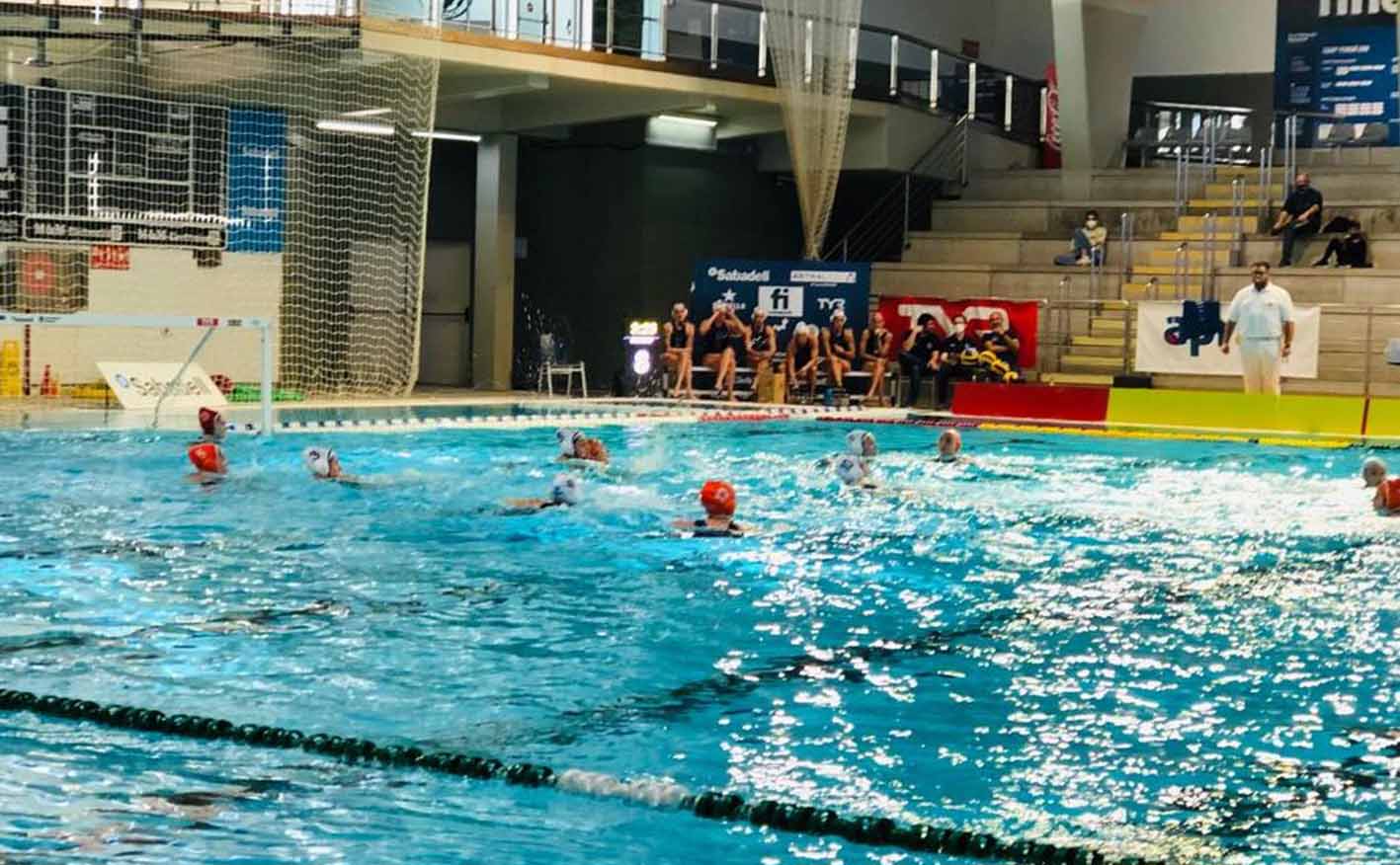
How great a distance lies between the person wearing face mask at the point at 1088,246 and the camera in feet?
75.0

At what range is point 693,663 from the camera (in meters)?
6.79

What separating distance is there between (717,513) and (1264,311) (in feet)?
31.7

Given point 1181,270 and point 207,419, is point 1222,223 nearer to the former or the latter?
point 1181,270

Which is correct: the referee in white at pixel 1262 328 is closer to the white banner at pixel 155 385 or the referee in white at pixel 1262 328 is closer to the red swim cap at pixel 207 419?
the red swim cap at pixel 207 419

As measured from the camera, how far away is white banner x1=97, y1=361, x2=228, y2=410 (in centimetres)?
1778

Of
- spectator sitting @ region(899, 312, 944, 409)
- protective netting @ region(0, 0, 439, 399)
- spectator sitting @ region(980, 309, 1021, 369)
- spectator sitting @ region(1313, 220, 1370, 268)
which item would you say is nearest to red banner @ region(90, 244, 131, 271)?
protective netting @ region(0, 0, 439, 399)

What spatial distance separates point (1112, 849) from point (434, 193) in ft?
69.8

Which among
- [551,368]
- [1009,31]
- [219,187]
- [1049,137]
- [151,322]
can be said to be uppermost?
[1009,31]

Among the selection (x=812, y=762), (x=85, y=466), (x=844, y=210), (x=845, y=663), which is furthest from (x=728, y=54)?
(x=812, y=762)

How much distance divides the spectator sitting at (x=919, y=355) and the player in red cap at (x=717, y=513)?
36.4ft

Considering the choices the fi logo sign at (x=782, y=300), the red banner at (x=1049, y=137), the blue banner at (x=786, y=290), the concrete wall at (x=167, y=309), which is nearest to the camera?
the concrete wall at (x=167, y=309)

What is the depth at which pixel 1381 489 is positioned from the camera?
37.1 feet

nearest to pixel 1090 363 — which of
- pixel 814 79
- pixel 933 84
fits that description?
pixel 814 79

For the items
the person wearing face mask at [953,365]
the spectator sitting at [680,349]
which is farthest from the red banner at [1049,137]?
the spectator sitting at [680,349]
